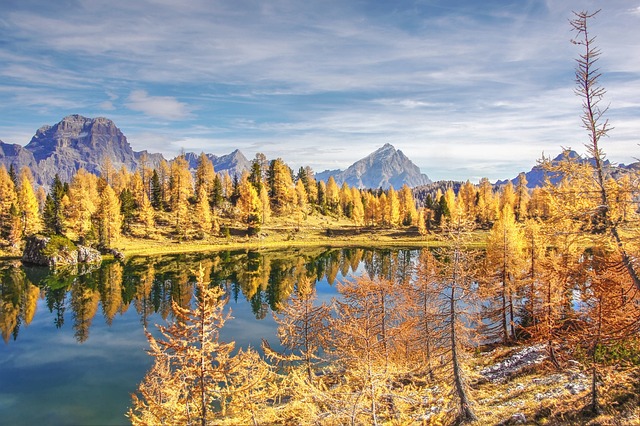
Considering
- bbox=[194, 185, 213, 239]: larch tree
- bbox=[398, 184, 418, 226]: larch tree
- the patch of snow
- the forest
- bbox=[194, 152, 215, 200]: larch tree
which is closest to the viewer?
the forest

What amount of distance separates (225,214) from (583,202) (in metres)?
110

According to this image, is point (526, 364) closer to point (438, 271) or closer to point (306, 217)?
point (438, 271)

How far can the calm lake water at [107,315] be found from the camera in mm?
27094

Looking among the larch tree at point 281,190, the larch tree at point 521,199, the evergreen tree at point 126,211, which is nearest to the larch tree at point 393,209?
the larch tree at point 281,190

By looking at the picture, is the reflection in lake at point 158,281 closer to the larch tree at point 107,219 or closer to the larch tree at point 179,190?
the larch tree at point 107,219

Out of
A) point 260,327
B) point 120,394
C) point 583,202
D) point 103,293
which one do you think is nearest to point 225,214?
point 103,293

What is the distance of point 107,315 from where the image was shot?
48188 mm

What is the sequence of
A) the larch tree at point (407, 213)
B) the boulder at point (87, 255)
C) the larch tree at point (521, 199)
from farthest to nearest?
the larch tree at point (407, 213) → the larch tree at point (521, 199) → the boulder at point (87, 255)

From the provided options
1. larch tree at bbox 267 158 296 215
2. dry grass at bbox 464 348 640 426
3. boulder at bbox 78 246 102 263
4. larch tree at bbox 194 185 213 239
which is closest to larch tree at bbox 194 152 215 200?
larch tree at bbox 267 158 296 215

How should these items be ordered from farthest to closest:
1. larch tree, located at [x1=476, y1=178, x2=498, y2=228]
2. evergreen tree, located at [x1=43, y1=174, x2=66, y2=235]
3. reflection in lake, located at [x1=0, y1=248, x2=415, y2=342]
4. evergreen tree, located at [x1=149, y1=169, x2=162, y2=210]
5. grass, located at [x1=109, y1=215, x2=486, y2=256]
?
1. larch tree, located at [x1=476, y1=178, x2=498, y2=228]
2. evergreen tree, located at [x1=149, y1=169, x2=162, y2=210]
3. grass, located at [x1=109, y1=215, x2=486, y2=256]
4. evergreen tree, located at [x1=43, y1=174, x2=66, y2=235]
5. reflection in lake, located at [x1=0, y1=248, x2=415, y2=342]

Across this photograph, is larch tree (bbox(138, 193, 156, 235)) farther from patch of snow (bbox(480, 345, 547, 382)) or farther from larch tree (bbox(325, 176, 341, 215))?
patch of snow (bbox(480, 345, 547, 382))

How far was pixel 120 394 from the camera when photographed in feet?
89.7

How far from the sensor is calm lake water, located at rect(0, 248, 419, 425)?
Result: 27.1 meters

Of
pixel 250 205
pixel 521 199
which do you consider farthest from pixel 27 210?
pixel 521 199
